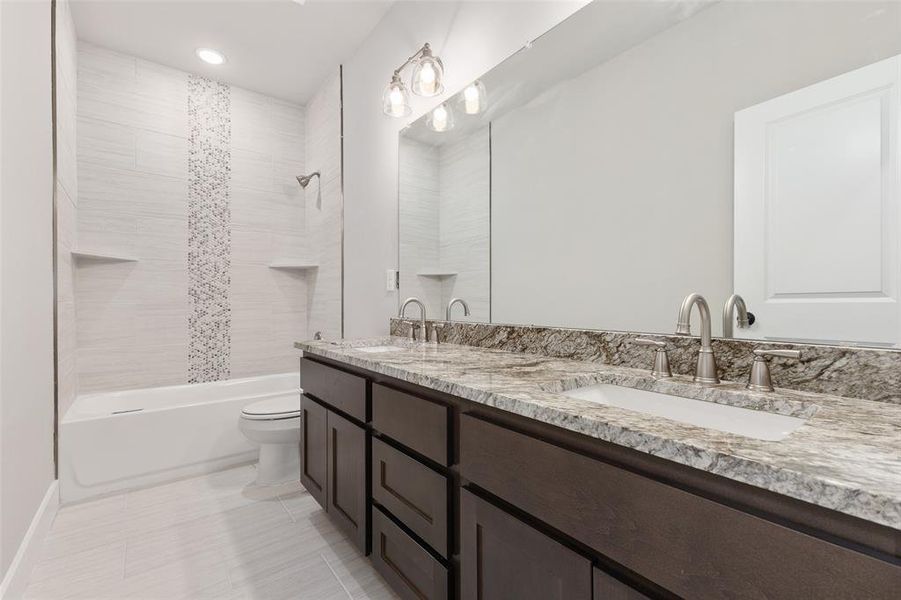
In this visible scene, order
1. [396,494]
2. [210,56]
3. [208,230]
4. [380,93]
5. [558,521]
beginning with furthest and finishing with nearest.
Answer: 1. [208,230]
2. [210,56]
3. [380,93]
4. [396,494]
5. [558,521]

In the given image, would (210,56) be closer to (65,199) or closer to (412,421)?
(65,199)

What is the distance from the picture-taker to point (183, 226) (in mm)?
2945

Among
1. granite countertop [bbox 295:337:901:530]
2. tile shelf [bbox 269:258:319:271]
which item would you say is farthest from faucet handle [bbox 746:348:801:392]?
tile shelf [bbox 269:258:319:271]

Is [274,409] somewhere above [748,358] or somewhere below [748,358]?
below

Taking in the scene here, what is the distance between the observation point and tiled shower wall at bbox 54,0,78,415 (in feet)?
6.59

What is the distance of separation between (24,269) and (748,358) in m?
2.31

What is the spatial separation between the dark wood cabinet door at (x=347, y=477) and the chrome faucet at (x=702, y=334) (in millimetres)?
995

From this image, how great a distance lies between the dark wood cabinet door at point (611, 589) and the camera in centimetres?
62

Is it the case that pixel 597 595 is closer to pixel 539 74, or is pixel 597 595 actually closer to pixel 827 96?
pixel 827 96

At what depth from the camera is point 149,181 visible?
111 inches

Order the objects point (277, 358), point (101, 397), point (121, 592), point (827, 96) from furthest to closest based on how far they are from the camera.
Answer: point (277, 358)
point (101, 397)
point (121, 592)
point (827, 96)

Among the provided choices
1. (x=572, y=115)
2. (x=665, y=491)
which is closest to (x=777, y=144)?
(x=572, y=115)

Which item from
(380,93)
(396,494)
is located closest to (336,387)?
(396,494)

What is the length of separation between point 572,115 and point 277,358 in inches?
113
